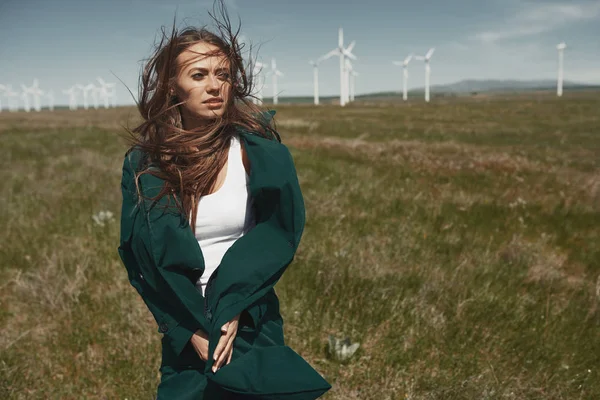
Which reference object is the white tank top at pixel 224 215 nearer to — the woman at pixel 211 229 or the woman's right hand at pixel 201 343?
the woman at pixel 211 229

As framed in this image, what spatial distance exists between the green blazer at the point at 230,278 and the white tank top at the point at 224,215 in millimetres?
57

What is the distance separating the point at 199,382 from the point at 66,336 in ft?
7.90

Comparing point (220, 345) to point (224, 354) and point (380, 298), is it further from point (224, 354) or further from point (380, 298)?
point (380, 298)

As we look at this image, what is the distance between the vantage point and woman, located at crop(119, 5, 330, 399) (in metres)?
1.62

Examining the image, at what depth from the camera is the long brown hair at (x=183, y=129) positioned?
1.75 m

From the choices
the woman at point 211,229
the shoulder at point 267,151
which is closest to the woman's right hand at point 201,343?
the woman at point 211,229

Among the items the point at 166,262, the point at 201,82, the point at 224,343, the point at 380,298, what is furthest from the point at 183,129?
the point at 380,298

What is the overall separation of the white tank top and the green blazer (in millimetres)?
57

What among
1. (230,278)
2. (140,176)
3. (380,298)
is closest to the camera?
(230,278)

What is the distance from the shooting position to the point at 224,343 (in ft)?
5.43

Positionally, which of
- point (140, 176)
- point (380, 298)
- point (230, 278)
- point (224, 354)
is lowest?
point (380, 298)

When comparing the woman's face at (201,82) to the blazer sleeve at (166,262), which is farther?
the woman's face at (201,82)

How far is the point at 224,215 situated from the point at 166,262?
286mm

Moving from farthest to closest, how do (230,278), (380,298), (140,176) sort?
(380,298), (140,176), (230,278)
